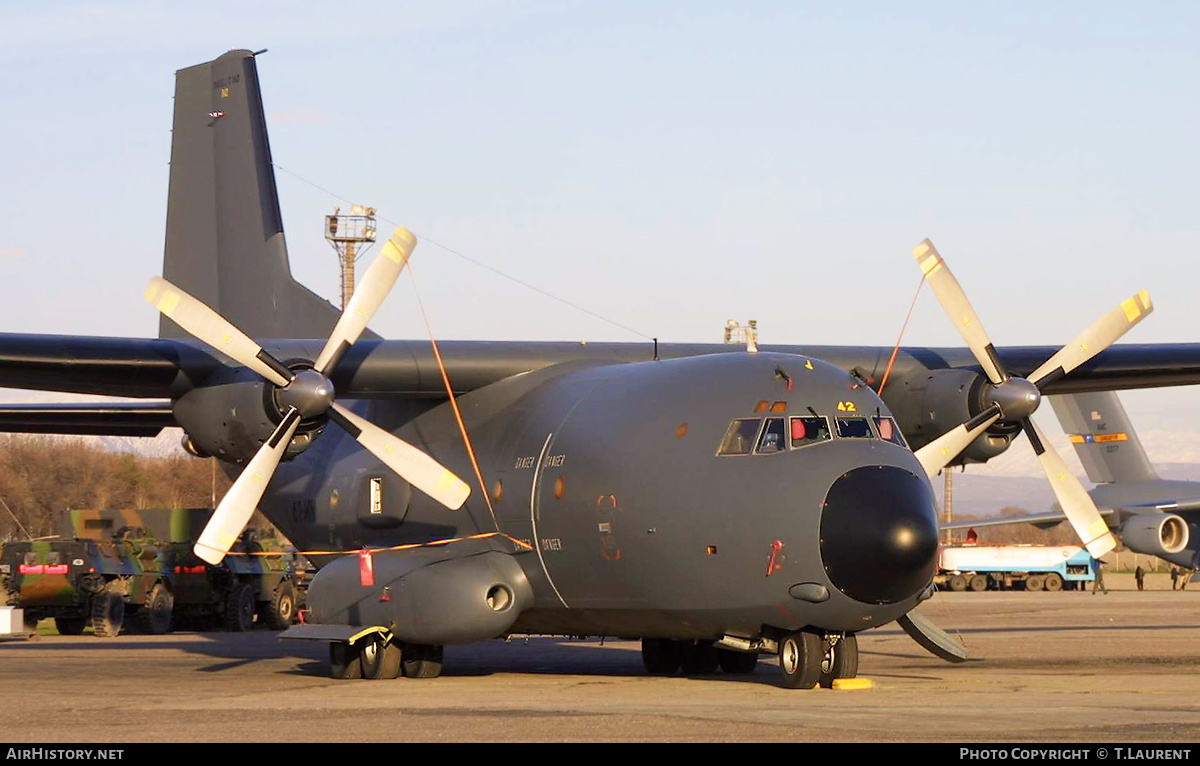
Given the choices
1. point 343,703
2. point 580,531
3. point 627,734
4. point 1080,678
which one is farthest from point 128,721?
point 1080,678

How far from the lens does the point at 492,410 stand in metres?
19.7

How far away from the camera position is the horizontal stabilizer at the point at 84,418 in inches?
874

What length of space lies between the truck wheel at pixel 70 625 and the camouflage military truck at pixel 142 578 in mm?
20

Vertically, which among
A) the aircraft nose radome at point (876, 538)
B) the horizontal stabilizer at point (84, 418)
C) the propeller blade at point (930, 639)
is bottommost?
the propeller blade at point (930, 639)

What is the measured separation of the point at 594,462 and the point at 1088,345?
21.7 feet

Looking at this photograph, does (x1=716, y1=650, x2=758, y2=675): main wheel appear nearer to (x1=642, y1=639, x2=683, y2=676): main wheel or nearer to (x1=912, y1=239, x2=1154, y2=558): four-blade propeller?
(x1=642, y1=639, x2=683, y2=676): main wheel

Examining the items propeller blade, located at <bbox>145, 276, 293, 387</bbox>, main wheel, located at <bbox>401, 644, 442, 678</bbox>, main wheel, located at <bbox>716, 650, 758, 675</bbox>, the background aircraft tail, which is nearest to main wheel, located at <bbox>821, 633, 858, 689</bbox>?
main wheel, located at <bbox>716, 650, 758, 675</bbox>

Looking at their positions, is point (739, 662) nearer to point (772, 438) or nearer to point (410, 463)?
point (772, 438)

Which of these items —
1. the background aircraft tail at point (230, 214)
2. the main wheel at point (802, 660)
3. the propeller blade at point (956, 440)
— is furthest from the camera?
the background aircraft tail at point (230, 214)

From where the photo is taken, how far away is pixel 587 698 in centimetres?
1519

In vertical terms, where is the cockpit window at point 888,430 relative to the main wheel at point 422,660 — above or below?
above

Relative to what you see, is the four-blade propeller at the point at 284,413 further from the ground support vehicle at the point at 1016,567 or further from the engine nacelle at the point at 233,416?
the ground support vehicle at the point at 1016,567

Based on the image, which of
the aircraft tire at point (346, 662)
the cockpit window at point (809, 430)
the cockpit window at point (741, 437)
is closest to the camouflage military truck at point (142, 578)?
the aircraft tire at point (346, 662)
